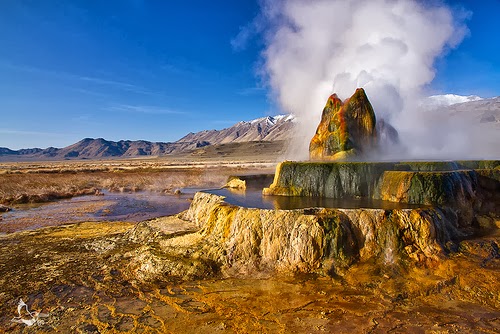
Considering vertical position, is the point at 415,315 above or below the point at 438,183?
below

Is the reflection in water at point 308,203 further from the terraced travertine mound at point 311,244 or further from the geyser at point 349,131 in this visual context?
the geyser at point 349,131

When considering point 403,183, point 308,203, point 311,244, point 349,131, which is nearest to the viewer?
point 311,244

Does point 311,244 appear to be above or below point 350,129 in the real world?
below

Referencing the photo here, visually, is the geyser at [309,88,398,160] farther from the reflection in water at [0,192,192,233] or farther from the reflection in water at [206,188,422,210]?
the reflection in water at [0,192,192,233]

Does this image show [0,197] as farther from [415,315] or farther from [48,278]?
[415,315]

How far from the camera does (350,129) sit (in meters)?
26.1

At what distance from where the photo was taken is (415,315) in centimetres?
678

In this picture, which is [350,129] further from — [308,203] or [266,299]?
[266,299]

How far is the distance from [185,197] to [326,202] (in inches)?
623

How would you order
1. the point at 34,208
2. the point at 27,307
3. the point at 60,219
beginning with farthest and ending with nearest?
1. the point at 34,208
2. the point at 60,219
3. the point at 27,307

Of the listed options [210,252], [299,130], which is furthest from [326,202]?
[299,130]

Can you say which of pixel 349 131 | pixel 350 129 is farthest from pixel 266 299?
pixel 350 129

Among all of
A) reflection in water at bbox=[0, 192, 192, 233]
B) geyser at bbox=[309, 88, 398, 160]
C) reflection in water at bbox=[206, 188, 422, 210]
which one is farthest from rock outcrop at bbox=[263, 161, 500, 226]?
reflection in water at bbox=[0, 192, 192, 233]

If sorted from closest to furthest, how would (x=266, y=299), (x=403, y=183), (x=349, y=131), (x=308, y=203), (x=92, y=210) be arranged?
(x=266, y=299)
(x=403, y=183)
(x=308, y=203)
(x=92, y=210)
(x=349, y=131)
